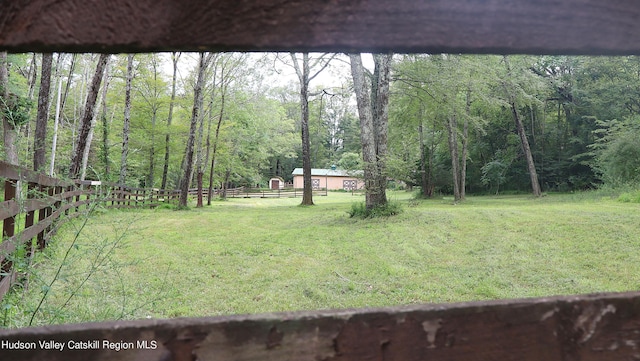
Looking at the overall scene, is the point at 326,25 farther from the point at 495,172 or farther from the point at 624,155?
the point at 495,172

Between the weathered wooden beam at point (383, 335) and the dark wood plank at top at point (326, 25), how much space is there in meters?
0.44

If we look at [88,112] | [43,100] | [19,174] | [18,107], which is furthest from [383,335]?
[43,100]

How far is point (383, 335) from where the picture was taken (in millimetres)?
610

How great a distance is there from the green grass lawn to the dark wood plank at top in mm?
2311

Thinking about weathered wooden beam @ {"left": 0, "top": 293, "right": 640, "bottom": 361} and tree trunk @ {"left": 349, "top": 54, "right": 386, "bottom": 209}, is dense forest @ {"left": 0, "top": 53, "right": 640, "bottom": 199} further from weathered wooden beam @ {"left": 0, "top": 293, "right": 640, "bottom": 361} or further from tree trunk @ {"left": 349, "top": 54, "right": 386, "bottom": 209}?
weathered wooden beam @ {"left": 0, "top": 293, "right": 640, "bottom": 361}

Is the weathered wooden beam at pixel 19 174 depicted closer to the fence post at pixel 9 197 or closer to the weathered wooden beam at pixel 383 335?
the fence post at pixel 9 197

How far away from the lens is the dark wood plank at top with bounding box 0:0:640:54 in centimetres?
56

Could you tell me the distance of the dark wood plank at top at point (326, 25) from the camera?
562 mm

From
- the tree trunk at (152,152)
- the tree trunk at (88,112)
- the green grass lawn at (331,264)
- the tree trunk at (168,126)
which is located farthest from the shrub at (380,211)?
the tree trunk at (152,152)

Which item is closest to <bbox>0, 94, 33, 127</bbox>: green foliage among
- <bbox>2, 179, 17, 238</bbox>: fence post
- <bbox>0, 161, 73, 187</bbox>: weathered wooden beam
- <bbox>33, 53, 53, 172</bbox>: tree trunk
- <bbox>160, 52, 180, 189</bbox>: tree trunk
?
<bbox>33, 53, 53, 172</bbox>: tree trunk

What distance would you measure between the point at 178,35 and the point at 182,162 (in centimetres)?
2708

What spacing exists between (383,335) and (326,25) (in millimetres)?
517

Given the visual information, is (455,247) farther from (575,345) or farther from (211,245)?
(575,345)

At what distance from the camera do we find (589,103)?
23.3m
